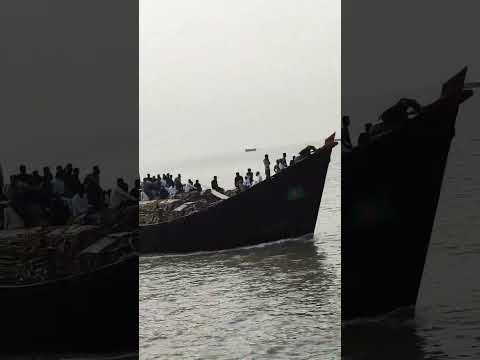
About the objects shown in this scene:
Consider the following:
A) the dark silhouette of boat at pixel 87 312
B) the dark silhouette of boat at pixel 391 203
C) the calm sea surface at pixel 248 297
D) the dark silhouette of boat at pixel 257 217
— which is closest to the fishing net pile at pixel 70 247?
the dark silhouette of boat at pixel 87 312

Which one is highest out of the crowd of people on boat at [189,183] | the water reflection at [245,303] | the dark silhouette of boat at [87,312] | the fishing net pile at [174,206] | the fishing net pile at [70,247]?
the crowd of people on boat at [189,183]

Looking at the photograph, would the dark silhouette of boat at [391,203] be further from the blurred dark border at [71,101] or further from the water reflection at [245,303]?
the water reflection at [245,303]

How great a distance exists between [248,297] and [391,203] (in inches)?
205

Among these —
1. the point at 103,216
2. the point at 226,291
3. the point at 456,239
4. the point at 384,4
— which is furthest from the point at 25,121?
the point at 226,291

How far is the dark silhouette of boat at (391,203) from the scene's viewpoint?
4.97 meters

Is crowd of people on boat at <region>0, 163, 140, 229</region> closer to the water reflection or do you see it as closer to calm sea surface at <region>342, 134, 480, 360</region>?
calm sea surface at <region>342, 134, 480, 360</region>

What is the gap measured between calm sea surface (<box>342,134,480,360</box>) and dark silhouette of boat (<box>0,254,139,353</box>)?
1579 mm

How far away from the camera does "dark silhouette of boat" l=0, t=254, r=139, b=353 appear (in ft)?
15.4

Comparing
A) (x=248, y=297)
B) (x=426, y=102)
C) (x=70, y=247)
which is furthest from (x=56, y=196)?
(x=248, y=297)

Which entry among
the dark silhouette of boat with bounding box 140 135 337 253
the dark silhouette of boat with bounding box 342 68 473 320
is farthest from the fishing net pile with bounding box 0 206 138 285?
the dark silhouette of boat with bounding box 140 135 337 253

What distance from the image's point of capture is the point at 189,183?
10977mm

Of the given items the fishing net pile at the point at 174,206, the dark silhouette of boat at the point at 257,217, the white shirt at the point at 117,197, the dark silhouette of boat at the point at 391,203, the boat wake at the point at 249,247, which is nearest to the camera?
the white shirt at the point at 117,197

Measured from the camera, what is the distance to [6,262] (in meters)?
4.60

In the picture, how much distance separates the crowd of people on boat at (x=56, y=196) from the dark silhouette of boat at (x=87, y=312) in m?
0.42
